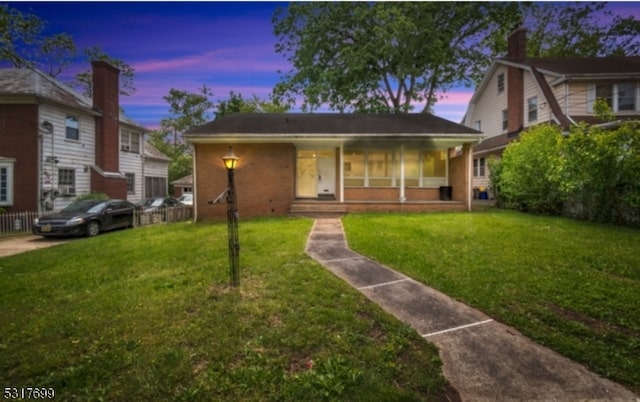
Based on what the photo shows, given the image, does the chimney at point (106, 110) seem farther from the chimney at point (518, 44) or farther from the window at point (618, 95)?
the window at point (618, 95)

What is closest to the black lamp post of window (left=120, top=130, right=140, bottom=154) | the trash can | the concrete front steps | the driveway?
the concrete front steps

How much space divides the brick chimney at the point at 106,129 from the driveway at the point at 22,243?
5.65 metres

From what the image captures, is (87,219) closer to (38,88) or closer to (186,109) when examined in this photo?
(38,88)

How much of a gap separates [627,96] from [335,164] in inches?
604

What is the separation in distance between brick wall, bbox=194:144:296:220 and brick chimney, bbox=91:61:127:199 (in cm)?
821

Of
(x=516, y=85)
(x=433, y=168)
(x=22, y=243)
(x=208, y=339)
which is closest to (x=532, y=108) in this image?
(x=516, y=85)

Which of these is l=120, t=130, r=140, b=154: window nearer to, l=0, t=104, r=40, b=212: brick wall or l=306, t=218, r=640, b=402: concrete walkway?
l=0, t=104, r=40, b=212: brick wall

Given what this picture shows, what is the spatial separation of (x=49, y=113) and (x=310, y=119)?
12.6 meters

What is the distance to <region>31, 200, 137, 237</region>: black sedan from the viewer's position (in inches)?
394

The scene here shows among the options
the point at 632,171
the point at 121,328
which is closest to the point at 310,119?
the point at 632,171

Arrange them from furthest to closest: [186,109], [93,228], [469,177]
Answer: [186,109]
[469,177]
[93,228]

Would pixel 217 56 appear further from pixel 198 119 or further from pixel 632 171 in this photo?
pixel 198 119

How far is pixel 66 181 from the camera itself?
14508 mm

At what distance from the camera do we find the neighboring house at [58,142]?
12977mm
